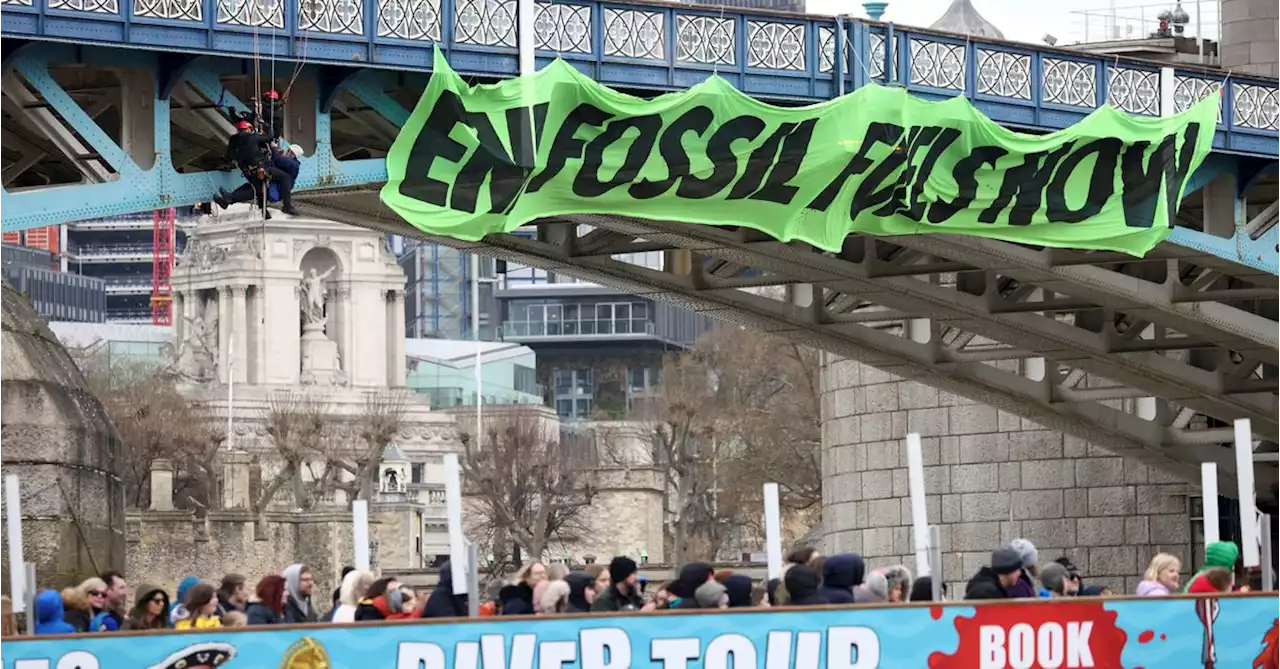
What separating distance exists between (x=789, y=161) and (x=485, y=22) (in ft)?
12.5

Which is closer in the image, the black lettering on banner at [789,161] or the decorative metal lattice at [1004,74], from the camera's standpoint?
the black lettering on banner at [789,161]

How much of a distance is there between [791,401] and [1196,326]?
79512mm

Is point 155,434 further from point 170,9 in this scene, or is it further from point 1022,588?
point 1022,588

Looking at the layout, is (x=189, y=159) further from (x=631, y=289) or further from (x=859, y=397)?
(x=859, y=397)

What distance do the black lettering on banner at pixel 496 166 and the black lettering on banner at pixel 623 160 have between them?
0.78 metres

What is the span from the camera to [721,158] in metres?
34.0

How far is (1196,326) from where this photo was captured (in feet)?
128

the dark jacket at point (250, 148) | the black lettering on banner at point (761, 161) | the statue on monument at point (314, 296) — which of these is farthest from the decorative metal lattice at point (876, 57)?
the statue on monument at point (314, 296)

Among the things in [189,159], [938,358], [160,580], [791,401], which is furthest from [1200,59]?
[791,401]

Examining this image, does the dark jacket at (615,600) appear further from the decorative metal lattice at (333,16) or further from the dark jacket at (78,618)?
the decorative metal lattice at (333,16)

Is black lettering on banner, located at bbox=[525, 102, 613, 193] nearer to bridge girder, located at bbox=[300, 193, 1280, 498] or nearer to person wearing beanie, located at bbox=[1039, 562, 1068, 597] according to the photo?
bridge girder, located at bbox=[300, 193, 1280, 498]

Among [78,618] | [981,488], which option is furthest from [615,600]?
[981,488]

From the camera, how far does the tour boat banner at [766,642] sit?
811 inches

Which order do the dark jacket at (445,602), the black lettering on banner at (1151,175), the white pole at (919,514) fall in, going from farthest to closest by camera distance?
the black lettering on banner at (1151,175)
the white pole at (919,514)
the dark jacket at (445,602)
